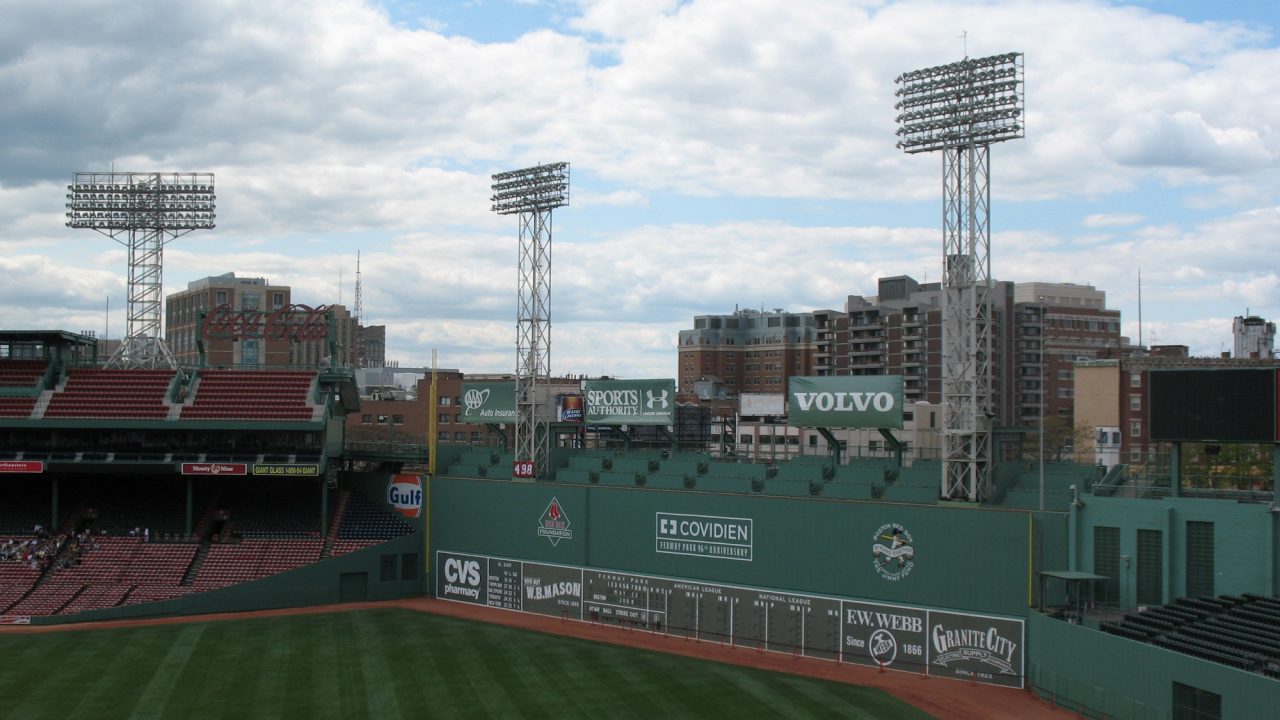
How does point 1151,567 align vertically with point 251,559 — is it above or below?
above

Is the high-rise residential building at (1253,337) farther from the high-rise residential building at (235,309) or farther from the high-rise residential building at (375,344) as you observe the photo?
the high-rise residential building at (375,344)

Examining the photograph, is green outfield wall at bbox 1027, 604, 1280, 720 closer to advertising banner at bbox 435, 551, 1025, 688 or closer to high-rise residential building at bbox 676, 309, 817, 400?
advertising banner at bbox 435, 551, 1025, 688

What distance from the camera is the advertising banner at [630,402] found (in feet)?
167

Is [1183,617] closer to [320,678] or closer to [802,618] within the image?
[802,618]

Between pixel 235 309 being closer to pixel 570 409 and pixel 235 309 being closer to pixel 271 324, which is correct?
pixel 271 324

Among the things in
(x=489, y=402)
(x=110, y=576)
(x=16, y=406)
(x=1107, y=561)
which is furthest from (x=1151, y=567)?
(x=16, y=406)

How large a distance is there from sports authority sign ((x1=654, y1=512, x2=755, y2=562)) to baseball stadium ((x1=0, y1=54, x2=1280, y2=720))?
13 centimetres

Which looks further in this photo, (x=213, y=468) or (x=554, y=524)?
(x=213, y=468)

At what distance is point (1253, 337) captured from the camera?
93188mm

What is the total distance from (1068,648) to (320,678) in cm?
2288

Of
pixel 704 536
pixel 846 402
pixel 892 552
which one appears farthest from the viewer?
pixel 704 536

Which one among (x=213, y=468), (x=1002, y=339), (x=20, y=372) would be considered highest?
(x=1002, y=339)

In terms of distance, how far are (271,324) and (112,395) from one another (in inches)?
328

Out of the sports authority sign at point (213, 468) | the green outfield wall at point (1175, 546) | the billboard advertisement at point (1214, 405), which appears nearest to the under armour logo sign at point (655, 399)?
the sports authority sign at point (213, 468)
